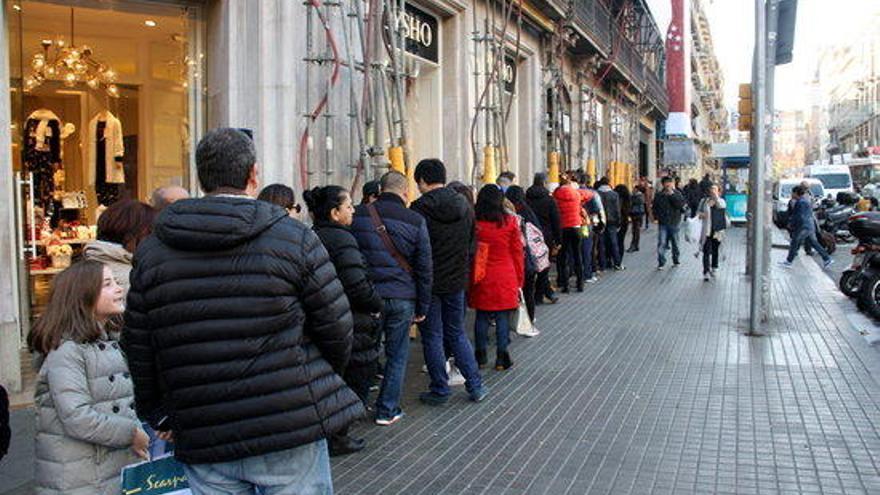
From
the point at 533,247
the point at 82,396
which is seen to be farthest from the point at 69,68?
the point at 82,396

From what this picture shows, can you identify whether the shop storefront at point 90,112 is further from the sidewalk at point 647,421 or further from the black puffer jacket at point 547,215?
the black puffer jacket at point 547,215

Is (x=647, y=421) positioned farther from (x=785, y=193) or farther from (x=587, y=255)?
(x=785, y=193)

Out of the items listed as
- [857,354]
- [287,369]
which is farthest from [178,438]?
[857,354]

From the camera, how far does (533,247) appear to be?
9.75 metres

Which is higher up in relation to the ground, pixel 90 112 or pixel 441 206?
pixel 90 112

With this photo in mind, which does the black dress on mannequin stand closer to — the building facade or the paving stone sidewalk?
the building facade

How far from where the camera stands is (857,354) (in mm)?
9047

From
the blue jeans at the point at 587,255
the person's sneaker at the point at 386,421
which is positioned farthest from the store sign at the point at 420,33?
the person's sneaker at the point at 386,421

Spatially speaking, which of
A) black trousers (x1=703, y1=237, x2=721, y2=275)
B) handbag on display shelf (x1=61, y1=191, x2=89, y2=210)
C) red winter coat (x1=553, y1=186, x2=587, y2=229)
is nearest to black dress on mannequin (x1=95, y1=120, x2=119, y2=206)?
handbag on display shelf (x1=61, y1=191, x2=89, y2=210)

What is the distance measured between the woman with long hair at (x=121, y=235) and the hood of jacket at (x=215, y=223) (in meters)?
1.61

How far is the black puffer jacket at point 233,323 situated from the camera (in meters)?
2.66

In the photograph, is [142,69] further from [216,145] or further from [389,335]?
[216,145]

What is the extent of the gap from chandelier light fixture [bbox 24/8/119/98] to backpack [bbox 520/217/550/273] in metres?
5.04

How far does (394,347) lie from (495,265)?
68.8 inches
